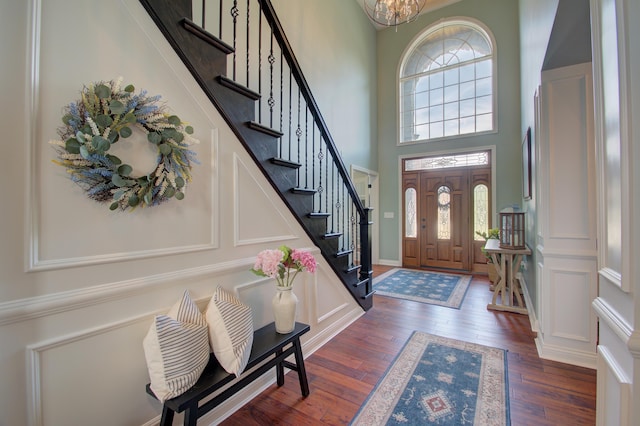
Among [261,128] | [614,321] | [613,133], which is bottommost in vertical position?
[614,321]

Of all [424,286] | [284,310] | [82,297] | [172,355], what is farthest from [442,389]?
[424,286]

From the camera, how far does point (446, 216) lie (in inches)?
223

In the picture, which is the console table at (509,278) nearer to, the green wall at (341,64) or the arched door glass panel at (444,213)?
the arched door glass panel at (444,213)

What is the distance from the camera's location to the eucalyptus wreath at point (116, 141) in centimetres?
114

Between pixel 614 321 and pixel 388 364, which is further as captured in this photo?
pixel 388 364

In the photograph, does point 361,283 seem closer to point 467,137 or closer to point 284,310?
point 284,310

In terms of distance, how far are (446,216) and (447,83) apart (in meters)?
2.80

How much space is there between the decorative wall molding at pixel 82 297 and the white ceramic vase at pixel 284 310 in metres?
0.50

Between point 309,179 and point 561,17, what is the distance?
302cm

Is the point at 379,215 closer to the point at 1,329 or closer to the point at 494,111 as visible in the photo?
the point at 494,111

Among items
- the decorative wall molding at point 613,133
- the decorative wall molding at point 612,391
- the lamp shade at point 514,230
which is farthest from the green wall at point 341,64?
the decorative wall molding at point 612,391

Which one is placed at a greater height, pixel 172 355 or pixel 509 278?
pixel 172 355

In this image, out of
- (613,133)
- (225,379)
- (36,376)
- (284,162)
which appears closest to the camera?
(613,133)

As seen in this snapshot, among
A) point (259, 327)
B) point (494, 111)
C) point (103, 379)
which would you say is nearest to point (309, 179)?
point (259, 327)
